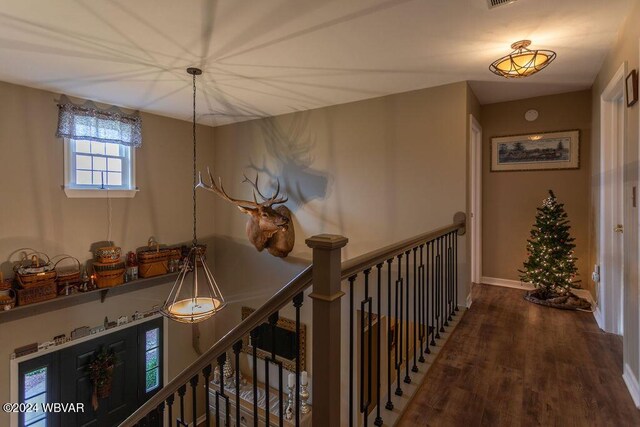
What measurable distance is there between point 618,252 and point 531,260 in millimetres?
1014

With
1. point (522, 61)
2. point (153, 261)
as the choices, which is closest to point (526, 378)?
point (522, 61)

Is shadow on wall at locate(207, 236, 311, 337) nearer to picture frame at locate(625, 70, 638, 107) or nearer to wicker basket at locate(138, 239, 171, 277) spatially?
wicker basket at locate(138, 239, 171, 277)

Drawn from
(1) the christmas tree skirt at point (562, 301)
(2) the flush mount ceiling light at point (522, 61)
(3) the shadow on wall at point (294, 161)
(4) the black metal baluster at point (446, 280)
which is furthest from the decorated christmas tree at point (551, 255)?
(3) the shadow on wall at point (294, 161)

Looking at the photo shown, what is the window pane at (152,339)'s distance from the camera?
4.79 meters

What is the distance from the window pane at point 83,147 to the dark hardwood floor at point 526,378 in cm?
461

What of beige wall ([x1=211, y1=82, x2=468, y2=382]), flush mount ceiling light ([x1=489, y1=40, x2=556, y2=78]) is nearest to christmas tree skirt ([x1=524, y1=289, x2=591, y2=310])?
beige wall ([x1=211, y1=82, x2=468, y2=382])

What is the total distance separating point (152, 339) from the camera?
4848 millimetres

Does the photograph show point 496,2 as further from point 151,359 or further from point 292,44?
point 151,359

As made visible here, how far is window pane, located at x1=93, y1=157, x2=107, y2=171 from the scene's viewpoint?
4312 millimetres

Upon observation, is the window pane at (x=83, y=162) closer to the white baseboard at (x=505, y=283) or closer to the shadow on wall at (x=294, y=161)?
the shadow on wall at (x=294, y=161)

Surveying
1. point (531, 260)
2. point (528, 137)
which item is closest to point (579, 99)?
point (528, 137)

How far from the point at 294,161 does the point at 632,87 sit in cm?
359

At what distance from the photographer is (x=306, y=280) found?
54.2 inches

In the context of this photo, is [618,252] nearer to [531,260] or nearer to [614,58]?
[531,260]
